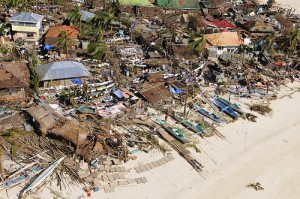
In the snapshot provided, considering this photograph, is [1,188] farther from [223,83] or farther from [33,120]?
[223,83]

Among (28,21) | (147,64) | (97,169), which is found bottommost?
(97,169)

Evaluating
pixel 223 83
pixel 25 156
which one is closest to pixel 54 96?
pixel 25 156

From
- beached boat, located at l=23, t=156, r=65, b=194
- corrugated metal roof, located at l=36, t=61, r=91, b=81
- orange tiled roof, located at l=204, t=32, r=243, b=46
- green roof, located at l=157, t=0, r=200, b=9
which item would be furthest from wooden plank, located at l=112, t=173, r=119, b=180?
green roof, located at l=157, t=0, r=200, b=9

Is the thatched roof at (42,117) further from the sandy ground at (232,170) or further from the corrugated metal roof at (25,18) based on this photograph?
the corrugated metal roof at (25,18)

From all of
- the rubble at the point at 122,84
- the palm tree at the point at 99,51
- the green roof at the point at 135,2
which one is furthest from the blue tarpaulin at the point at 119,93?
the green roof at the point at 135,2

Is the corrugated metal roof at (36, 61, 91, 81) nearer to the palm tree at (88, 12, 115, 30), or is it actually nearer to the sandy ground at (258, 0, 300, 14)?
the palm tree at (88, 12, 115, 30)

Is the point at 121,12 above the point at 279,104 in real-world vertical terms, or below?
above
